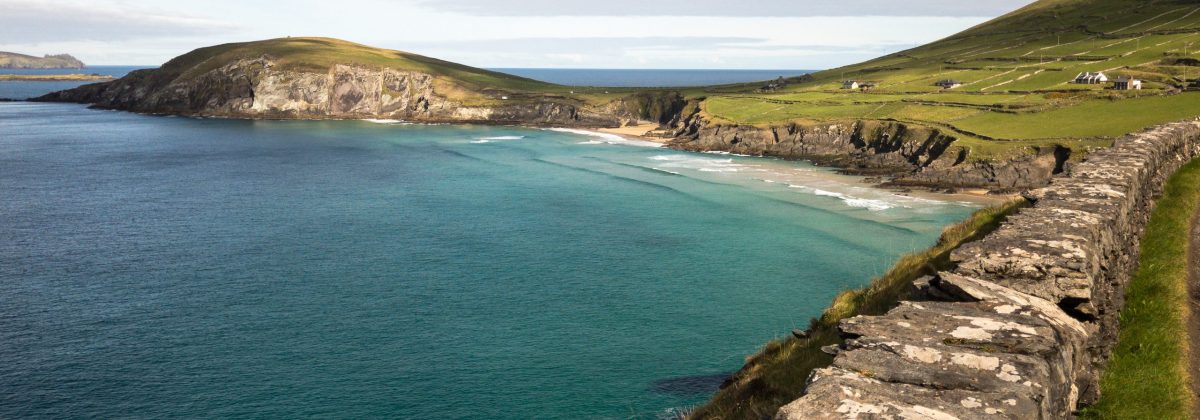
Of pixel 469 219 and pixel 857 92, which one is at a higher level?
pixel 857 92

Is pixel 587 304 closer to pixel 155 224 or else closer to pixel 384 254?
pixel 384 254

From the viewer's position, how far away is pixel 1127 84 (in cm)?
10806

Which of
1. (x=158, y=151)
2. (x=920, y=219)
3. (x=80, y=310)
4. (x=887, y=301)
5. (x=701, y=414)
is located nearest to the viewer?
(x=701, y=414)

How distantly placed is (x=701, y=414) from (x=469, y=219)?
53.1 m

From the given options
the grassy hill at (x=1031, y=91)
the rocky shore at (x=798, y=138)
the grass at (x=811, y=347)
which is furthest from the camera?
the grassy hill at (x=1031, y=91)

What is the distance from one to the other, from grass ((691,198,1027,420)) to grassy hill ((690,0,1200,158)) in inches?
2556

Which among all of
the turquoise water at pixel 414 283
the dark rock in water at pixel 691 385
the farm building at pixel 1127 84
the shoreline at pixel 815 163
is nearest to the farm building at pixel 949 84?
the farm building at pixel 1127 84

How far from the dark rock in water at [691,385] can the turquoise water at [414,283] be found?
0.46 ft

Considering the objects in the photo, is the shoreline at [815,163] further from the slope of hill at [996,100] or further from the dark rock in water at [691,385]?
the dark rock in water at [691,385]

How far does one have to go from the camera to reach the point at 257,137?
5979 inches

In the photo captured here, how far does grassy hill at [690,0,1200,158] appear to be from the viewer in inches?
3563

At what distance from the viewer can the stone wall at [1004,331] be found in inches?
400

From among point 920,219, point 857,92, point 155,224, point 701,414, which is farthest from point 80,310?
point 857,92

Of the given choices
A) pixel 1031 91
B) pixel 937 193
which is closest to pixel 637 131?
pixel 1031 91
